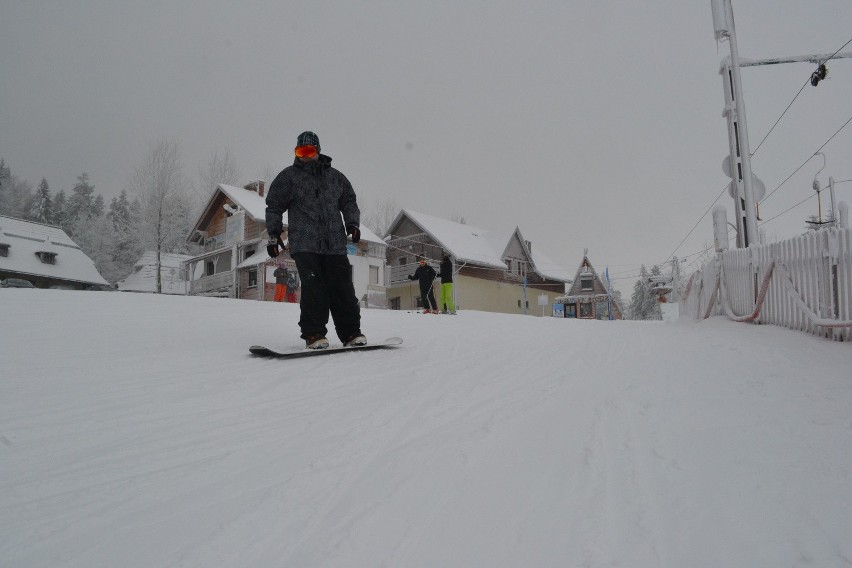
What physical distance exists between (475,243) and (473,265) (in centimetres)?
252

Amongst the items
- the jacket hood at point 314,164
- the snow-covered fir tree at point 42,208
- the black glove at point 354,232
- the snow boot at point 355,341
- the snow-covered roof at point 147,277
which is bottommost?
the snow boot at point 355,341

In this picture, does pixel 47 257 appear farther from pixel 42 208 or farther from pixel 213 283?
pixel 42 208

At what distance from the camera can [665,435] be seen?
1986 mm

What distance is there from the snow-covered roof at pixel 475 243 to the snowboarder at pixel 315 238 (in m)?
24.7

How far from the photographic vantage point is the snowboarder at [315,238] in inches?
157

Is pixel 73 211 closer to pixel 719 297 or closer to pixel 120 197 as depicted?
pixel 120 197

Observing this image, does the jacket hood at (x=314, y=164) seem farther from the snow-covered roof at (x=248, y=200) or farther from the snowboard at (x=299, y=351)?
the snow-covered roof at (x=248, y=200)

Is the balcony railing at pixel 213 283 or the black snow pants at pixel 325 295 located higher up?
the balcony railing at pixel 213 283

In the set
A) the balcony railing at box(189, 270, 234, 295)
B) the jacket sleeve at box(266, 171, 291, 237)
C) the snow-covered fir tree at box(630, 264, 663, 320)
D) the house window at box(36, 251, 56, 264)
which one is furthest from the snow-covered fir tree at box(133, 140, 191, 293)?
the snow-covered fir tree at box(630, 264, 663, 320)

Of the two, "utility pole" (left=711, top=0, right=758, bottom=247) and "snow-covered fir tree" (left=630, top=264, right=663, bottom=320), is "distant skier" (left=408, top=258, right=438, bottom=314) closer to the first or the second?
"utility pole" (left=711, top=0, right=758, bottom=247)

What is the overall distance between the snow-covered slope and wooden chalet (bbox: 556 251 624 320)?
3198 cm

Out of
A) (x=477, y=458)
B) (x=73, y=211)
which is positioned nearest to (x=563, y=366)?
(x=477, y=458)

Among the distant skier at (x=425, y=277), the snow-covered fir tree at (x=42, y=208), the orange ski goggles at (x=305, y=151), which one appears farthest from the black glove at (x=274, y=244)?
the snow-covered fir tree at (x=42, y=208)

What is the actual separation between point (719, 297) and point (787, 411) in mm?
5887
